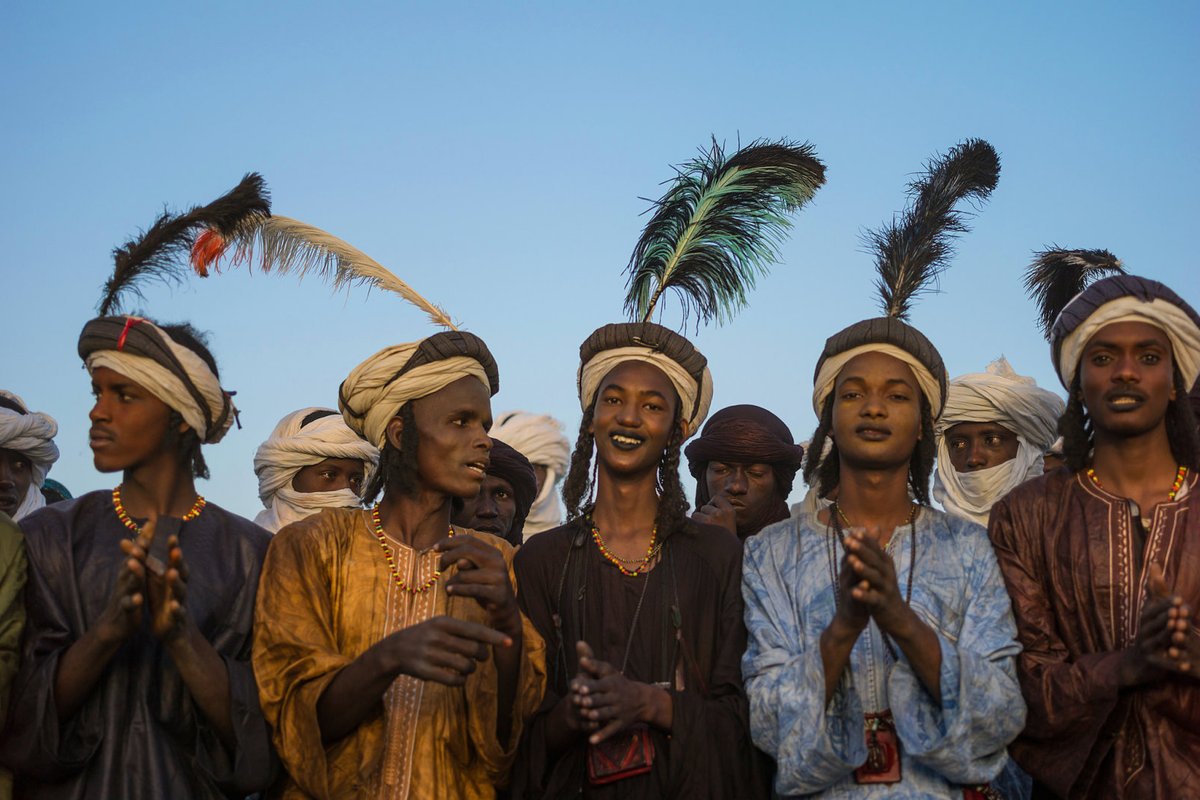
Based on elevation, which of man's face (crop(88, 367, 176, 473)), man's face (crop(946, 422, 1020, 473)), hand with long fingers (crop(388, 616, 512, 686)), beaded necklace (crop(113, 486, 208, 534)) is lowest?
hand with long fingers (crop(388, 616, 512, 686))

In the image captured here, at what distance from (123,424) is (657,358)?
2.26 metres

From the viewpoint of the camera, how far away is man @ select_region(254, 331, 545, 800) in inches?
201

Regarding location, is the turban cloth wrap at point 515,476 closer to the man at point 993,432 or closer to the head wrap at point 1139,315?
the man at point 993,432

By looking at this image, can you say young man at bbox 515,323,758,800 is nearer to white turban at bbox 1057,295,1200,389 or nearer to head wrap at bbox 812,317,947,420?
head wrap at bbox 812,317,947,420

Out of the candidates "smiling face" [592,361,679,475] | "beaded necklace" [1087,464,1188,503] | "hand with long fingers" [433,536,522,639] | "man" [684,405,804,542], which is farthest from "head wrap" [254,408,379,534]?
"beaded necklace" [1087,464,1188,503]

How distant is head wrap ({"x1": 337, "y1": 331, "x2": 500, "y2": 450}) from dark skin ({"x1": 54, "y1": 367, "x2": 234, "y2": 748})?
77 centimetres

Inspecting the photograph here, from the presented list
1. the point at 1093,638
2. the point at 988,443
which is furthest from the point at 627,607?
the point at 988,443

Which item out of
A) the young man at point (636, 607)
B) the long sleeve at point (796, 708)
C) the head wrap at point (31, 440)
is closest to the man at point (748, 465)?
the young man at point (636, 607)

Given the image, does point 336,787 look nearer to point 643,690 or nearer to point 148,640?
point 148,640

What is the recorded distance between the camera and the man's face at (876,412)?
5.65 metres

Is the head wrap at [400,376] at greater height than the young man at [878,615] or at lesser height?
greater

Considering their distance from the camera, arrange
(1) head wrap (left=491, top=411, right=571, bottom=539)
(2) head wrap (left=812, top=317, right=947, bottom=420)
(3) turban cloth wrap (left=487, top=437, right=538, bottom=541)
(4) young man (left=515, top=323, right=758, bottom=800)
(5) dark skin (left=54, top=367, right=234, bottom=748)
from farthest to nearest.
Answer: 1. (1) head wrap (left=491, top=411, right=571, bottom=539)
2. (3) turban cloth wrap (left=487, top=437, right=538, bottom=541)
3. (2) head wrap (left=812, top=317, right=947, bottom=420)
4. (4) young man (left=515, top=323, right=758, bottom=800)
5. (5) dark skin (left=54, top=367, right=234, bottom=748)

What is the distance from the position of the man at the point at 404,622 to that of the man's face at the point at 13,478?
3.58 meters

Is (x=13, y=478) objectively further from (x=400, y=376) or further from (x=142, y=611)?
(x=142, y=611)
